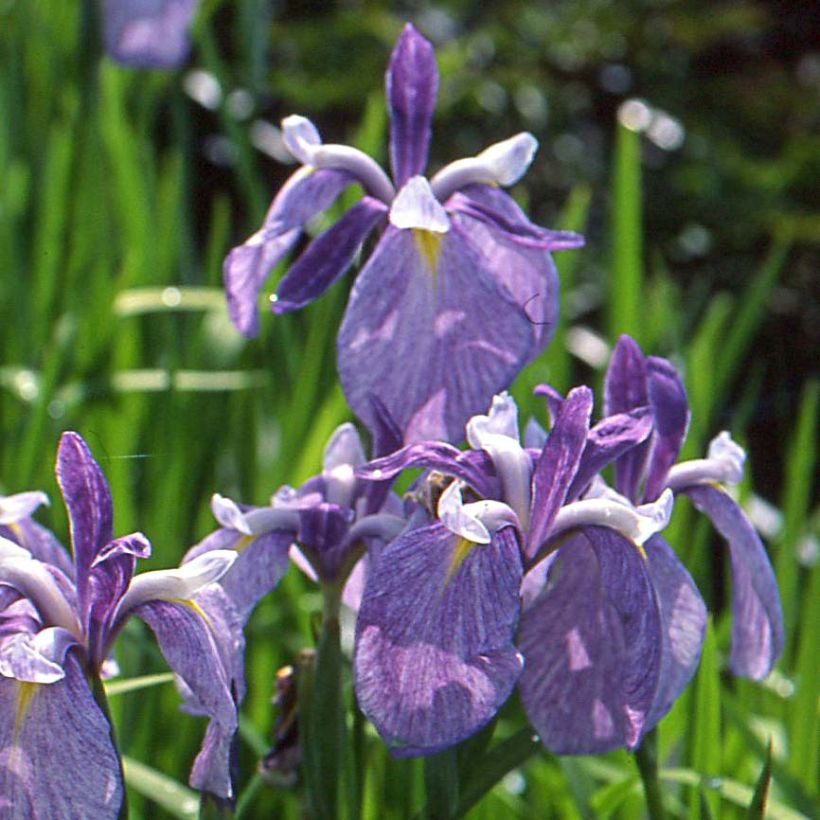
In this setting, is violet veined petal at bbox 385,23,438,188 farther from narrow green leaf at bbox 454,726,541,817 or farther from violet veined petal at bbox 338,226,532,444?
narrow green leaf at bbox 454,726,541,817

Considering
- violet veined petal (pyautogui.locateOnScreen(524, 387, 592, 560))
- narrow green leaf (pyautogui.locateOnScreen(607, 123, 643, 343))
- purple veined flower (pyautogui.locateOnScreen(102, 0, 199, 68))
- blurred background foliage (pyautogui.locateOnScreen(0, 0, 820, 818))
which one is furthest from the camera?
purple veined flower (pyautogui.locateOnScreen(102, 0, 199, 68))

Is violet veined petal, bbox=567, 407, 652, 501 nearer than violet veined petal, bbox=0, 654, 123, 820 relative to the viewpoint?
No

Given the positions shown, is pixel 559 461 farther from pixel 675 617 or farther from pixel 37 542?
pixel 37 542

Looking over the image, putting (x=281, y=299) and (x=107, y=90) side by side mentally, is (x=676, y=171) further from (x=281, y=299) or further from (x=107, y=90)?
(x=281, y=299)

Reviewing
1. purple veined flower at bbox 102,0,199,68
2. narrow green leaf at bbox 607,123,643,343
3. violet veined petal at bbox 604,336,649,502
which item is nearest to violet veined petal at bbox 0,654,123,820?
violet veined petal at bbox 604,336,649,502

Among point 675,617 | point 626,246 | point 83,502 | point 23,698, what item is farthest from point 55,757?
point 626,246


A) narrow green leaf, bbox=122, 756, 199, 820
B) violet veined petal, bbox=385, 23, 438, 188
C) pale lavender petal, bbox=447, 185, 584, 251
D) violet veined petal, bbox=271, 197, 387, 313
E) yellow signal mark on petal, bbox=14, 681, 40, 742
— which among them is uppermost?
violet veined petal, bbox=385, 23, 438, 188

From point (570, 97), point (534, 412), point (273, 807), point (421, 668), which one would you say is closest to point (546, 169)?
point (570, 97)
